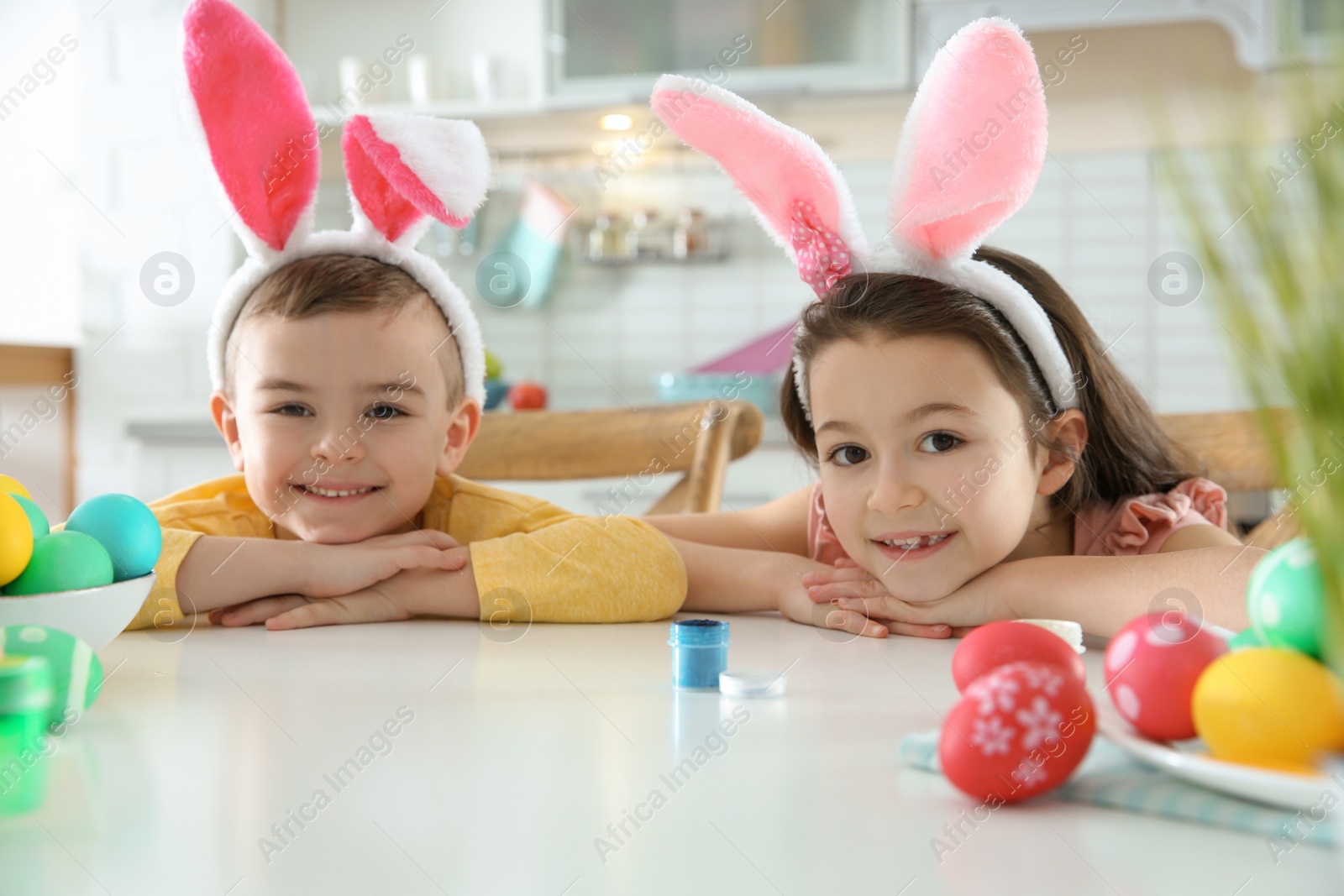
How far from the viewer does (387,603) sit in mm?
1020

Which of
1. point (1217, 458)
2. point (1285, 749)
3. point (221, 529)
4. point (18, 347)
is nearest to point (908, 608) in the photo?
point (1285, 749)

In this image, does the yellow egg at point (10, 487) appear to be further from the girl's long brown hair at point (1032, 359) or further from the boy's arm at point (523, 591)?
the girl's long brown hair at point (1032, 359)

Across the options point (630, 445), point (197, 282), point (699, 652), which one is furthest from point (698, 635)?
point (197, 282)

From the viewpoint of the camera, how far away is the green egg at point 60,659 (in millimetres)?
567

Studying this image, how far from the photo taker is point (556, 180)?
10.7 feet

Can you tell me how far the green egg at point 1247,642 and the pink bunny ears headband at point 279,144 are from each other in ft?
2.42

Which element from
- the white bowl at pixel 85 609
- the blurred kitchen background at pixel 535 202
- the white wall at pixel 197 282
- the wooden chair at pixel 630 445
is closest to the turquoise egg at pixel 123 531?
the white bowl at pixel 85 609

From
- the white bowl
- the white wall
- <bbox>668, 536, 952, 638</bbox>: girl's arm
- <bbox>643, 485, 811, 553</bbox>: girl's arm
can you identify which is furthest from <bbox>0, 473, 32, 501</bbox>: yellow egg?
the white wall

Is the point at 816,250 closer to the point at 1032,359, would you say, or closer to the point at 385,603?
the point at 1032,359

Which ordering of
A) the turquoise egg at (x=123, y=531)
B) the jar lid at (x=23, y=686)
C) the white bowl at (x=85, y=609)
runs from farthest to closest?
the turquoise egg at (x=123, y=531) → the white bowl at (x=85, y=609) → the jar lid at (x=23, y=686)

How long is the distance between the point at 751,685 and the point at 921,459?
34 cm

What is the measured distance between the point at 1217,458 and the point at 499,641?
43.0 inches

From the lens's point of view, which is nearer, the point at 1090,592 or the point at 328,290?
the point at 1090,592

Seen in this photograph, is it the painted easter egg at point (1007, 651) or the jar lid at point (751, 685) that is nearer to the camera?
the painted easter egg at point (1007, 651)
